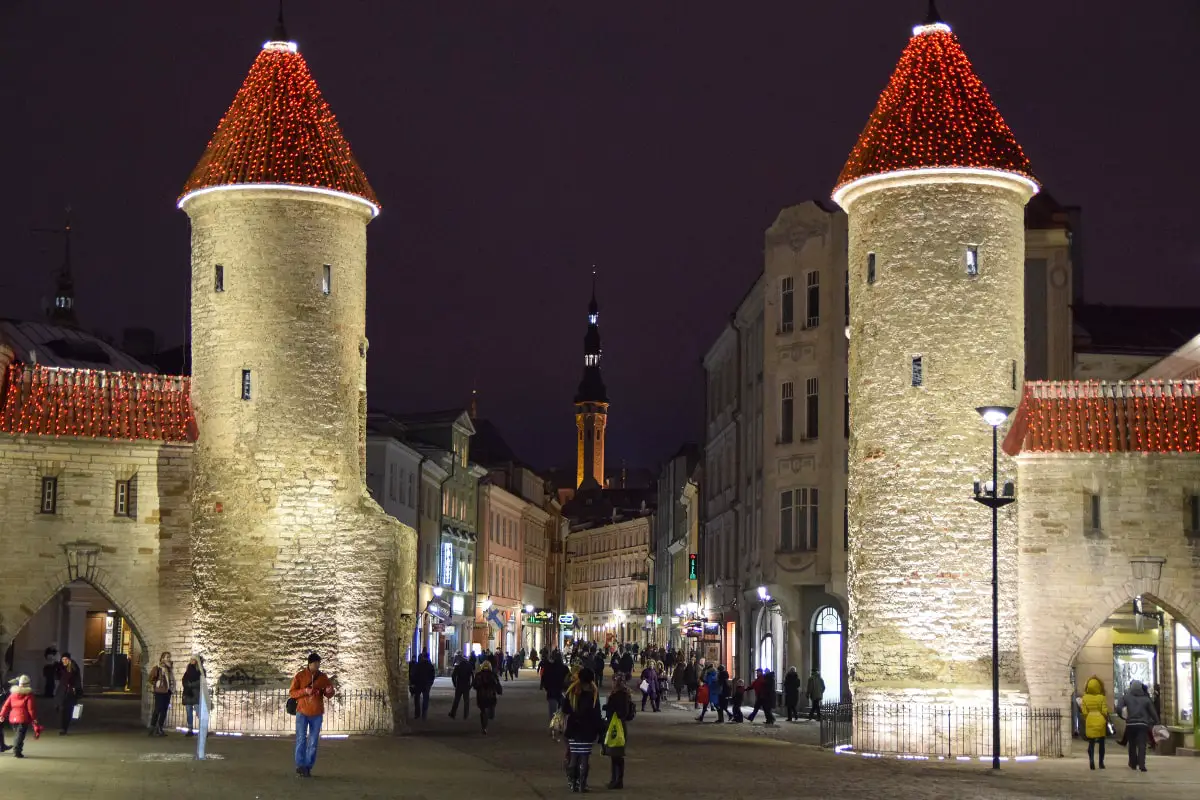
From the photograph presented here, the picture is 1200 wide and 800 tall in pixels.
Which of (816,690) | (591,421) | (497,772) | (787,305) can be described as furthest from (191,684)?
(591,421)

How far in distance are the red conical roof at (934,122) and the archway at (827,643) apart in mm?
16430

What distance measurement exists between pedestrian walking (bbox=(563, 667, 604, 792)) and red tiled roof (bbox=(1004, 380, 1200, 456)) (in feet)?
44.7

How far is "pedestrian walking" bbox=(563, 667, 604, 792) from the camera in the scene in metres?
23.4

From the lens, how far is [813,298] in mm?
47844

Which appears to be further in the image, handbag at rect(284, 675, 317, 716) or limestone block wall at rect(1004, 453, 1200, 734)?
limestone block wall at rect(1004, 453, 1200, 734)

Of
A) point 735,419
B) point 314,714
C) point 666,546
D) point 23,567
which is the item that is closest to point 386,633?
point 23,567

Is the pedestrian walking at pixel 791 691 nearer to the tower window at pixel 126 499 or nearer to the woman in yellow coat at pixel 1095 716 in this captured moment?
the woman in yellow coat at pixel 1095 716

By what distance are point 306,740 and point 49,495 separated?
12677 millimetres

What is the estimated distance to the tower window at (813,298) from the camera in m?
47.4

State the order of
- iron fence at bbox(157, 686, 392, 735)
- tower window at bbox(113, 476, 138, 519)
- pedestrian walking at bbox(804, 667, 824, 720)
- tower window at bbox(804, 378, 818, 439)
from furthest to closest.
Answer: tower window at bbox(804, 378, 818, 439) → pedestrian walking at bbox(804, 667, 824, 720) → tower window at bbox(113, 476, 138, 519) → iron fence at bbox(157, 686, 392, 735)

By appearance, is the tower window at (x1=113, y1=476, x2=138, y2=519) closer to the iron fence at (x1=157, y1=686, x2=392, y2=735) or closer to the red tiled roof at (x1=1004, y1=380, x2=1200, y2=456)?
the iron fence at (x1=157, y1=686, x2=392, y2=735)

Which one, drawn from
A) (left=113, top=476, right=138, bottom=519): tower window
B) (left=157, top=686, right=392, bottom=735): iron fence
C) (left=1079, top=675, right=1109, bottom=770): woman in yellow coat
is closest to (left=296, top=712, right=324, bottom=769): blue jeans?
(left=157, top=686, right=392, bottom=735): iron fence

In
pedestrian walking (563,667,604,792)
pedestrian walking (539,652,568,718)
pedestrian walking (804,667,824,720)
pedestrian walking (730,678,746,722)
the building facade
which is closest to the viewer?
pedestrian walking (563,667,604,792)

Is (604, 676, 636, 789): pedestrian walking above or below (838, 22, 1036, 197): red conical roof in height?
below
